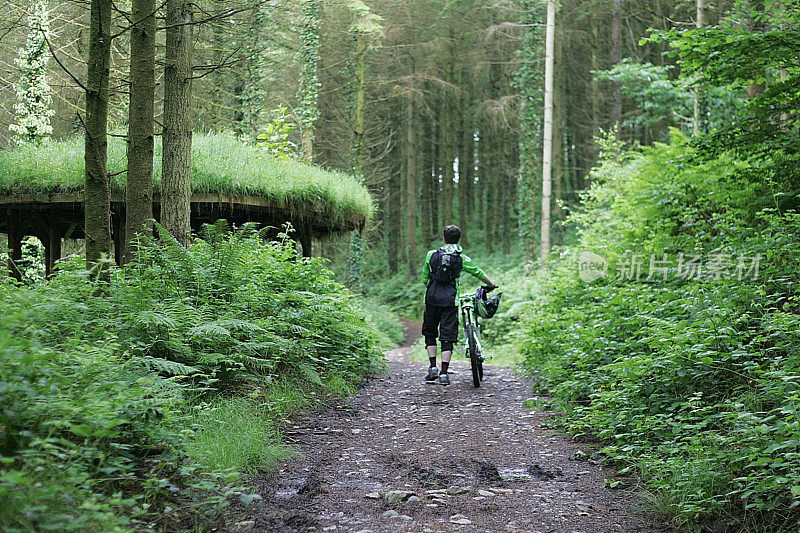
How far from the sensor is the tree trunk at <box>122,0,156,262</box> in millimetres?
7574

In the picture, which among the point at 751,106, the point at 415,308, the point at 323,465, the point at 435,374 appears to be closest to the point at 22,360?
the point at 323,465

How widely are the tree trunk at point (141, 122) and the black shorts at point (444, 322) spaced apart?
13.8 feet

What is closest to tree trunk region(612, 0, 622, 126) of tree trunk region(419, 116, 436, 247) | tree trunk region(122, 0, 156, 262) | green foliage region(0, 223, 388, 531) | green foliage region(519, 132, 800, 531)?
tree trunk region(419, 116, 436, 247)

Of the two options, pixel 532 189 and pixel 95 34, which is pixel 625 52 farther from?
pixel 95 34

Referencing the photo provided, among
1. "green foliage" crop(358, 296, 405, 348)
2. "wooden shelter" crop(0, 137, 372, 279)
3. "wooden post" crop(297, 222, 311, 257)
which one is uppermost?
"wooden shelter" crop(0, 137, 372, 279)

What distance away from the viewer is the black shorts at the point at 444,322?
378 inches

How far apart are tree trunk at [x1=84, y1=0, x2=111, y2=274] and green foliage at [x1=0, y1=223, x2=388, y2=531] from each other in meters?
0.35

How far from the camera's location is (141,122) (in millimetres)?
7547

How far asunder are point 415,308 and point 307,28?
15.5 m

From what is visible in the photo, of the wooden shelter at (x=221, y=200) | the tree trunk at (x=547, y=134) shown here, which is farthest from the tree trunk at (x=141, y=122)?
the tree trunk at (x=547, y=134)

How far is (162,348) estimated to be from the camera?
19.5 ft

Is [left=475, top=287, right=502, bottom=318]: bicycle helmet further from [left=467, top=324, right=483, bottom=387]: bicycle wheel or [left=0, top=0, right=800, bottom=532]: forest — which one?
[left=0, top=0, right=800, bottom=532]: forest

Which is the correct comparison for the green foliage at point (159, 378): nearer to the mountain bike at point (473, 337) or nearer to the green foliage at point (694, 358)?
the mountain bike at point (473, 337)

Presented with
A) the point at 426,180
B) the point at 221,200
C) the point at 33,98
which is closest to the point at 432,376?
the point at 221,200
